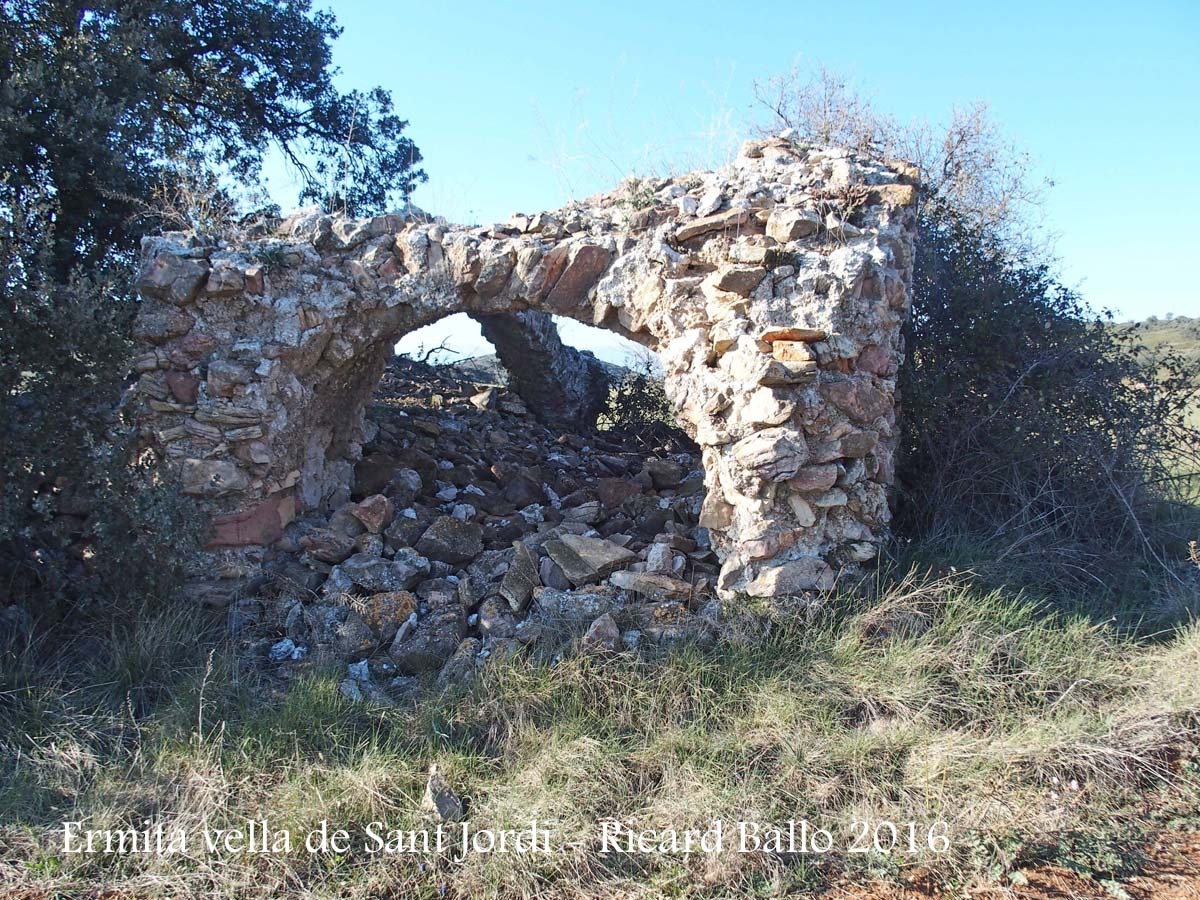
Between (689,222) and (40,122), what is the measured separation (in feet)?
13.7

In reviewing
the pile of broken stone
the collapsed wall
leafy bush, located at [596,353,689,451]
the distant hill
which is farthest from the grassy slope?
leafy bush, located at [596,353,689,451]

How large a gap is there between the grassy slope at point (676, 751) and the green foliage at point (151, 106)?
117 inches

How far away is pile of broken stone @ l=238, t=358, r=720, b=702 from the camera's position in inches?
154

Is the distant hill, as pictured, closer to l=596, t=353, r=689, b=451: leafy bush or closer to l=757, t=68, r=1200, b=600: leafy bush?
l=757, t=68, r=1200, b=600: leafy bush

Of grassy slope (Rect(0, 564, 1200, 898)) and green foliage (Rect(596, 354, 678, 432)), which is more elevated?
green foliage (Rect(596, 354, 678, 432))

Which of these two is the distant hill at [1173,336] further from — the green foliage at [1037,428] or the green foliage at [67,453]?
the green foliage at [67,453]

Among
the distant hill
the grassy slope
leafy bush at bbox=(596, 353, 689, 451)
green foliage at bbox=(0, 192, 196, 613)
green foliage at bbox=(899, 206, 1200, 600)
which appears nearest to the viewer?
the grassy slope

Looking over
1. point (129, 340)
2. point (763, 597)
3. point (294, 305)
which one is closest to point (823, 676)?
point (763, 597)

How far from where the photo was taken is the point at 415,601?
4309mm

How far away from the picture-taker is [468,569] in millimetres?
4598

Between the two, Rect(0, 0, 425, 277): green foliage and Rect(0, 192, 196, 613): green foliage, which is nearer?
Rect(0, 192, 196, 613): green foliage

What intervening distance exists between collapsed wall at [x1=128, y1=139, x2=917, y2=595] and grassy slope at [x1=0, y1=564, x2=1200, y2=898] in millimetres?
555

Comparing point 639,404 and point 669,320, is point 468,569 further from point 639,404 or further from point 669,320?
point 639,404

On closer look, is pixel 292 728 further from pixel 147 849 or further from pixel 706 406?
pixel 706 406
